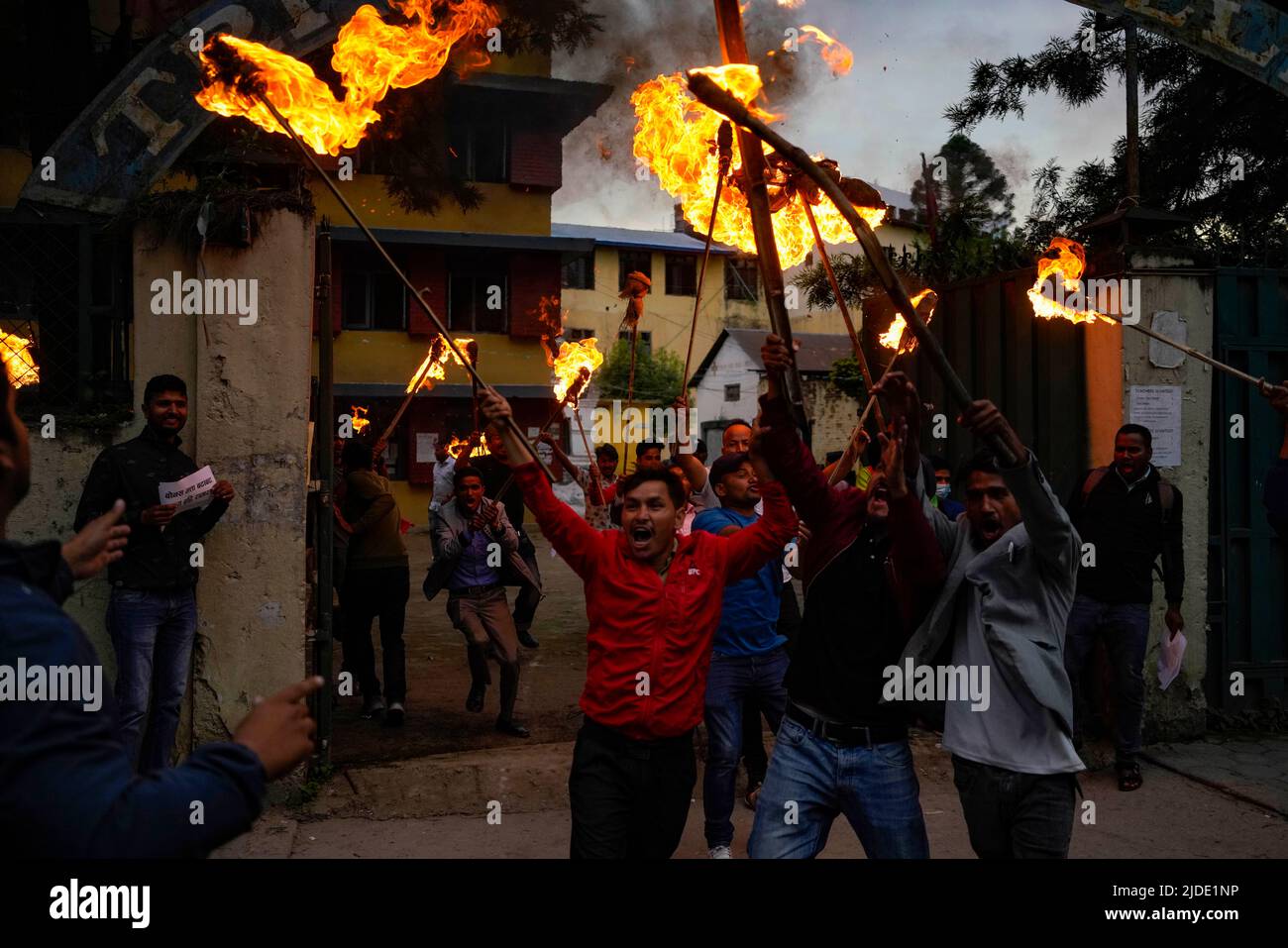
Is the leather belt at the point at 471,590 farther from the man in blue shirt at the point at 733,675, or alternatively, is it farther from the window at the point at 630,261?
the window at the point at 630,261

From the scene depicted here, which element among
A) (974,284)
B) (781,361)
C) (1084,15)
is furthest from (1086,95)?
(781,361)

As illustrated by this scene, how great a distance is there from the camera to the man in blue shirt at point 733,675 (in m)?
5.53

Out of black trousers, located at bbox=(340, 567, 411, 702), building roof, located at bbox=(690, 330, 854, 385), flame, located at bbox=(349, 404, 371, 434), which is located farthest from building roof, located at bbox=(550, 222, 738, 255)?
black trousers, located at bbox=(340, 567, 411, 702)

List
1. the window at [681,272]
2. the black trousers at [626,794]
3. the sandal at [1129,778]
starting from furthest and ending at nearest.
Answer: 1. the window at [681,272]
2. the sandal at [1129,778]
3. the black trousers at [626,794]

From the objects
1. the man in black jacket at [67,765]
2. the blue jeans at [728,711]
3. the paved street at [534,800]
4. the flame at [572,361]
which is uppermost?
the flame at [572,361]

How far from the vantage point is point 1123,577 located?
6.93 meters

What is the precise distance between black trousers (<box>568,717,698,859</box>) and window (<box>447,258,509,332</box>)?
74.2 ft

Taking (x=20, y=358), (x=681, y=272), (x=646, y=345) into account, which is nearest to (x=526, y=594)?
(x=20, y=358)

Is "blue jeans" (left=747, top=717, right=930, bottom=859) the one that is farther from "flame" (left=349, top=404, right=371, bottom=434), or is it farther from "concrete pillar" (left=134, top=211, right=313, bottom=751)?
"flame" (left=349, top=404, right=371, bottom=434)

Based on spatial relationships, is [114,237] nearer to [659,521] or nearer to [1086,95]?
[659,521]

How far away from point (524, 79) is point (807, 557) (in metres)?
20.5

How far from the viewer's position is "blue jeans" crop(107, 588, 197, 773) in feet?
18.3

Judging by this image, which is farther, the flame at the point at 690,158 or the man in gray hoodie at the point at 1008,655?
the flame at the point at 690,158

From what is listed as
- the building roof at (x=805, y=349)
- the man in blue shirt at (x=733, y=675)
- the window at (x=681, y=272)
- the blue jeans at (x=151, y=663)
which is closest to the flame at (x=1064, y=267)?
the man in blue shirt at (x=733, y=675)
